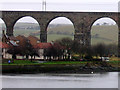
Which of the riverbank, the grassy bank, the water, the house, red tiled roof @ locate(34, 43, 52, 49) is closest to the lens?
the water

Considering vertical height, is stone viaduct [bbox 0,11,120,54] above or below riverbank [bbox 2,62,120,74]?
above

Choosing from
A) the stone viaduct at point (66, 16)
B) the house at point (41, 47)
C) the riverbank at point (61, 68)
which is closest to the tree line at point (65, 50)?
the house at point (41, 47)

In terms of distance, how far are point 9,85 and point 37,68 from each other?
10548mm

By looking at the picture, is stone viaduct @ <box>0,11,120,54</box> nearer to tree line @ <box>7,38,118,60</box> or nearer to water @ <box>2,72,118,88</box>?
tree line @ <box>7,38,118,60</box>

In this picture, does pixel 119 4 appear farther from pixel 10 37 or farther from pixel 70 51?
pixel 10 37

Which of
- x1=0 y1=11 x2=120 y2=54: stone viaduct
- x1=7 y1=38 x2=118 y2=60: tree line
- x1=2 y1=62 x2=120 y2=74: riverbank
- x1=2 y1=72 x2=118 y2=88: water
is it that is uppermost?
x1=0 y1=11 x2=120 y2=54: stone viaduct

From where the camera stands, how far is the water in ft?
121

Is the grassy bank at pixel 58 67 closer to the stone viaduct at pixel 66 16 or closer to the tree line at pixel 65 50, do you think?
the tree line at pixel 65 50

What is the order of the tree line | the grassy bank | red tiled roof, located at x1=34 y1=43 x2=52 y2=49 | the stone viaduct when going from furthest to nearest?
the stone viaduct, red tiled roof, located at x1=34 y1=43 x2=52 y2=49, the tree line, the grassy bank

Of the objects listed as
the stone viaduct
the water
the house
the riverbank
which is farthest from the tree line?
the water

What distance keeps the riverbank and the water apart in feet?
8.49

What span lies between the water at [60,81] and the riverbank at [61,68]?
2.59 m

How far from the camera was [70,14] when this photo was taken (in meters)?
58.1

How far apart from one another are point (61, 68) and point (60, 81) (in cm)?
858
